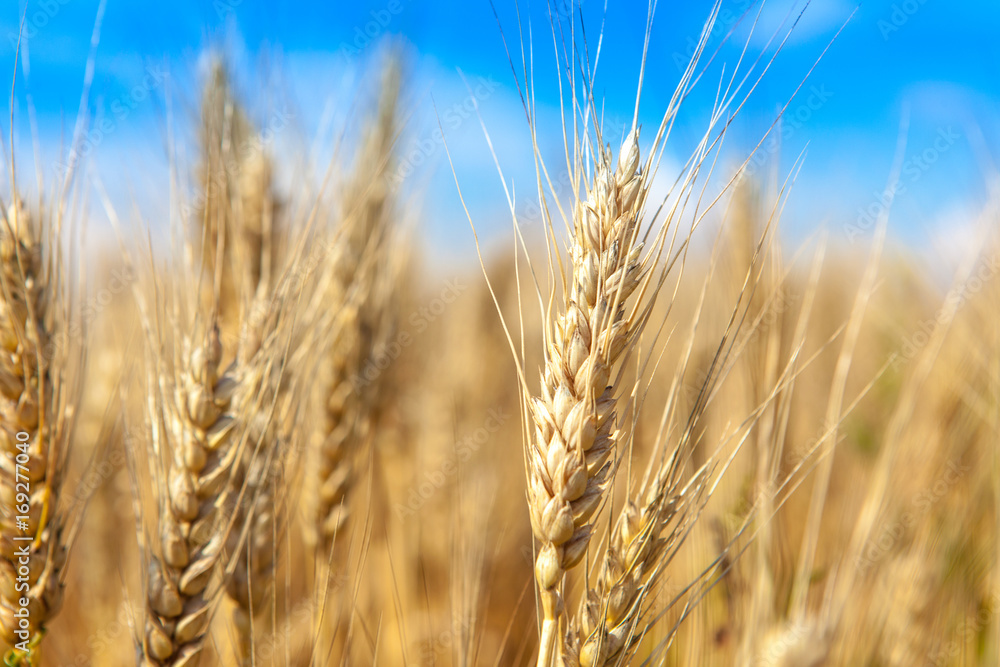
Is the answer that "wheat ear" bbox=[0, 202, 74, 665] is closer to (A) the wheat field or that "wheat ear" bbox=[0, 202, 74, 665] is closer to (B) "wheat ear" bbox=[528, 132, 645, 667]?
(A) the wheat field

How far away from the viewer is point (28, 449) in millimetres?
1200

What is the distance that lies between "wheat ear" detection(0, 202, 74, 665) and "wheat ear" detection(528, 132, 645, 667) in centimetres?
102

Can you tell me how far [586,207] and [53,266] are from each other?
1.25 meters

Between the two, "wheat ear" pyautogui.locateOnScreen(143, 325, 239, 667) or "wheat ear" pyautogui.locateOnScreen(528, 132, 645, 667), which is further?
"wheat ear" pyautogui.locateOnScreen(143, 325, 239, 667)

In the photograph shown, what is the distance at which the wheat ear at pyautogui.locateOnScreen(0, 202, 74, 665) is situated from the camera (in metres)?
1.16

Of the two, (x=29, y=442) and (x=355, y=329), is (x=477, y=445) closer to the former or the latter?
(x=355, y=329)

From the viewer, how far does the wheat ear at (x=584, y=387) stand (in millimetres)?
885

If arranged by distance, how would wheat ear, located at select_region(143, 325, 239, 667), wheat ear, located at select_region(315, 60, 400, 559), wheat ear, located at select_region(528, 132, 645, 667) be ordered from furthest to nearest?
wheat ear, located at select_region(315, 60, 400, 559)
wheat ear, located at select_region(143, 325, 239, 667)
wheat ear, located at select_region(528, 132, 645, 667)

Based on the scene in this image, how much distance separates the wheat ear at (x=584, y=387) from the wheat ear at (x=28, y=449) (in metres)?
1.02

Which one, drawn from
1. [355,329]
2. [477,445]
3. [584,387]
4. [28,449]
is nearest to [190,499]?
[28,449]

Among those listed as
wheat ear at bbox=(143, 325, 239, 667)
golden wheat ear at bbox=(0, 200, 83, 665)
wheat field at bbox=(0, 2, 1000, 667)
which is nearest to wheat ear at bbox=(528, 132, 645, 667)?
wheat field at bbox=(0, 2, 1000, 667)

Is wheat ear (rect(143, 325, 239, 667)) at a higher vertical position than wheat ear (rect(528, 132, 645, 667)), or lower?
lower

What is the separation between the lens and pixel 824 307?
4.75 metres

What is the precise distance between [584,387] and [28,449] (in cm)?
116
